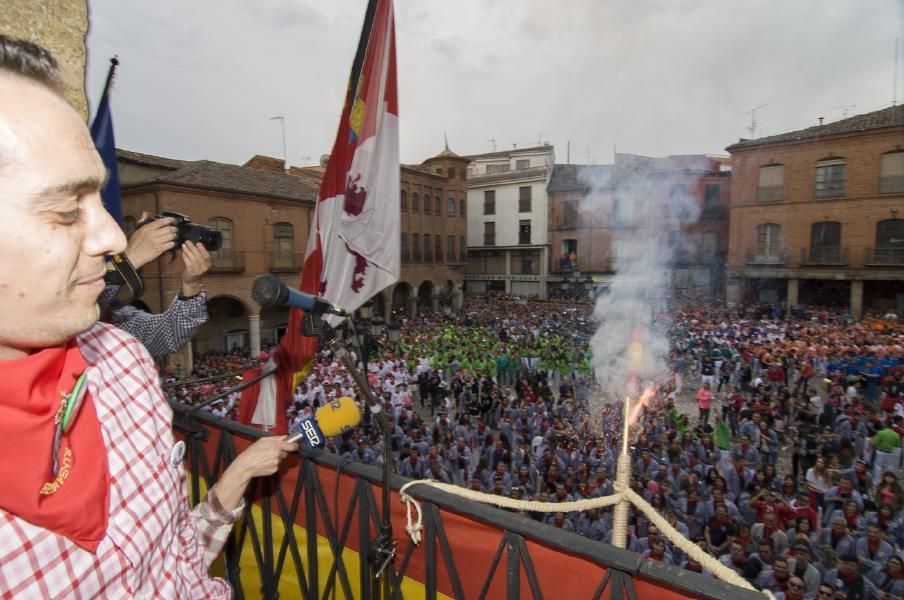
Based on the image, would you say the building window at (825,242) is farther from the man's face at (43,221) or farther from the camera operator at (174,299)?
the man's face at (43,221)

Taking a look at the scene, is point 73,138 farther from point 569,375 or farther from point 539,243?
point 539,243

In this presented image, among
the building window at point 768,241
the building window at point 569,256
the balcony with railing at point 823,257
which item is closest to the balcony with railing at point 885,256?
the balcony with railing at point 823,257

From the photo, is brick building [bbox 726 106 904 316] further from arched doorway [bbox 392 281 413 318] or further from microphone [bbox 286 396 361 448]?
microphone [bbox 286 396 361 448]

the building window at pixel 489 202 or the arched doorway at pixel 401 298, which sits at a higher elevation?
the building window at pixel 489 202

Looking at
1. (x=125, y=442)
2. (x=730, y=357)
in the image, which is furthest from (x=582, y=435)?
(x=125, y=442)

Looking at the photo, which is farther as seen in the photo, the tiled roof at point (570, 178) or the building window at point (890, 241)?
the tiled roof at point (570, 178)

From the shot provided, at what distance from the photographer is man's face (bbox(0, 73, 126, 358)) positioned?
965 mm

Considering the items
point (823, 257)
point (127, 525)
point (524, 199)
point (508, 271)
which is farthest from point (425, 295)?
point (127, 525)

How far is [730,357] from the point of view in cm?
1420

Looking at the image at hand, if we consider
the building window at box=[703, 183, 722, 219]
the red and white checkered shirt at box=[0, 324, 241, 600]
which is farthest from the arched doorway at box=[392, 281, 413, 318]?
the red and white checkered shirt at box=[0, 324, 241, 600]

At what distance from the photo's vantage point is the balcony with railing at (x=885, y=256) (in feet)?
74.8

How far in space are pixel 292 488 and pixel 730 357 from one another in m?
14.8

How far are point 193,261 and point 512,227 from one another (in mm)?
35430

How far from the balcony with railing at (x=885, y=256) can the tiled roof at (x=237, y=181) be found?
27.0 metres
